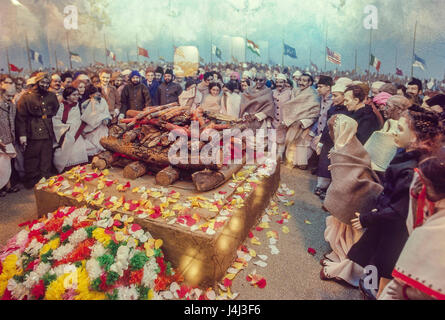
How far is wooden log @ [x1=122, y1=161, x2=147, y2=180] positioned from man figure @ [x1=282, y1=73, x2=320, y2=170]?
162 inches

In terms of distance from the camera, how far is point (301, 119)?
22.2ft

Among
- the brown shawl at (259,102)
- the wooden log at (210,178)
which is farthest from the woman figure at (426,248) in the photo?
the brown shawl at (259,102)

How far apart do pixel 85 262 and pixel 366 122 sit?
4544 millimetres

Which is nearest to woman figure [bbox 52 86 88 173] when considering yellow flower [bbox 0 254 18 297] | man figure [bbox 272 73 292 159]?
yellow flower [bbox 0 254 18 297]

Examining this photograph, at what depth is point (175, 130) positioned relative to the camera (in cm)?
401

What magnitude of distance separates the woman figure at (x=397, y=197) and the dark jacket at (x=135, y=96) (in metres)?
5.97

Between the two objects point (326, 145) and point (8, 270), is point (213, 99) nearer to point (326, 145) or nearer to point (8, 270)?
point (326, 145)

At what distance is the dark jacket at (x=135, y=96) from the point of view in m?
7.10

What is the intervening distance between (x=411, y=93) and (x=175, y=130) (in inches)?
202

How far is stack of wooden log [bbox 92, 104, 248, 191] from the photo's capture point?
3.80m

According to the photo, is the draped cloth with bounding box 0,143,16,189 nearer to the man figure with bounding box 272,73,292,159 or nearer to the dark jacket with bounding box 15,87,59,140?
the dark jacket with bounding box 15,87,59,140

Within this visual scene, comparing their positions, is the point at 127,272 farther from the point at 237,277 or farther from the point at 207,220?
the point at 237,277

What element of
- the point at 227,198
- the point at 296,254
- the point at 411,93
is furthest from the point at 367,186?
the point at 411,93

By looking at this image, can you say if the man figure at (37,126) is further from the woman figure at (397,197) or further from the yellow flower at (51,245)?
the woman figure at (397,197)
